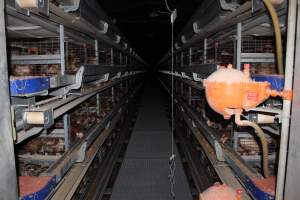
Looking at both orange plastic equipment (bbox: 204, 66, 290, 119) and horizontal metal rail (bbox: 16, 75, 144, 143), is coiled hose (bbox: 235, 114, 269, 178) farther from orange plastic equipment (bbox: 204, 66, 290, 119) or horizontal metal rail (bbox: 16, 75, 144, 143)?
horizontal metal rail (bbox: 16, 75, 144, 143)

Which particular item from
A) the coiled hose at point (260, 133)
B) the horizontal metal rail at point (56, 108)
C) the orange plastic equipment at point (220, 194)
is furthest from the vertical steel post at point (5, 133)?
the coiled hose at point (260, 133)

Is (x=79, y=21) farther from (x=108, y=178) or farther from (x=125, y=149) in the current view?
(x=125, y=149)

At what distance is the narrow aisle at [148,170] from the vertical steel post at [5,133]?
185 centimetres

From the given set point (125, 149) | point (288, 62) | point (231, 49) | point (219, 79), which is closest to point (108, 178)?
point (125, 149)

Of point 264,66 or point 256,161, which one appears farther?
point 264,66

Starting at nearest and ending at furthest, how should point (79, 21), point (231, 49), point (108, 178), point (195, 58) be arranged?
1. point (79, 21)
2. point (231, 49)
3. point (108, 178)
4. point (195, 58)

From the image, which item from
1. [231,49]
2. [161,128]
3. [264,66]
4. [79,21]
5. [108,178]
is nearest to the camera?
[79,21]

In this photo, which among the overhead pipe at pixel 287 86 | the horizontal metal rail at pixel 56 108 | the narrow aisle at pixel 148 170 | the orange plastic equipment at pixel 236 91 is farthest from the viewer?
the narrow aisle at pixel 148 170

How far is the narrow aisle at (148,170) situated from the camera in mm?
2699

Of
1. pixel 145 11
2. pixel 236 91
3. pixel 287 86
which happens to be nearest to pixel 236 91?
pixel 236 91

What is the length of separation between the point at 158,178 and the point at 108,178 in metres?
0.54

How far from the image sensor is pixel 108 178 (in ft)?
9.57

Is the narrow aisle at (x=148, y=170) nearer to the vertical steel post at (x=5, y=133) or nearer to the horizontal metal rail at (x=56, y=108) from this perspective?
the horizontal metal rail at (x=56, y=108)

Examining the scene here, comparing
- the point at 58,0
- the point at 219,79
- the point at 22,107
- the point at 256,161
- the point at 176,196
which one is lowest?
the point at 176,196
